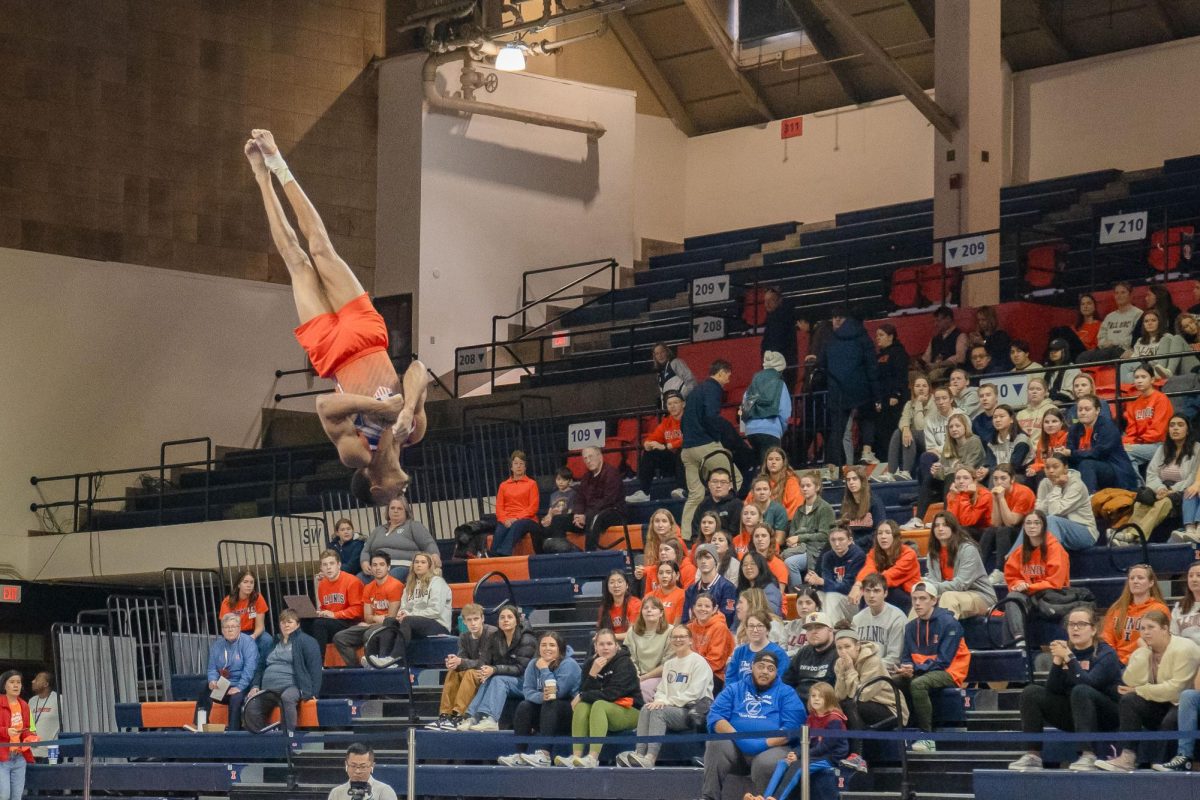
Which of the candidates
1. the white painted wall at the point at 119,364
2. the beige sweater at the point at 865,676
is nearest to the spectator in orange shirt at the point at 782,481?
the beige sweater at the point at 865,676

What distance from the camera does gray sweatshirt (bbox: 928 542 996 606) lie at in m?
10.3

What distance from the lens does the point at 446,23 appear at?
19.9m

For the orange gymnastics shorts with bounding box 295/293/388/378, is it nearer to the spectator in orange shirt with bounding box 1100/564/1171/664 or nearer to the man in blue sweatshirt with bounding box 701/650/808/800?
the man in blue sweatshirt with bounding box 701/650/808/800

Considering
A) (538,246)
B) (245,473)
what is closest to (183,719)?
(245,473)

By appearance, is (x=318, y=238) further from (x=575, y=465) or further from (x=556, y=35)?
(x=556, y=35)

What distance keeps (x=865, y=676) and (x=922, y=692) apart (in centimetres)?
31

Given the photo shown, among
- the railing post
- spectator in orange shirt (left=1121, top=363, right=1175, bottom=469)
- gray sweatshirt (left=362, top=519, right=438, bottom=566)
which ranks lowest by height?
the railing post

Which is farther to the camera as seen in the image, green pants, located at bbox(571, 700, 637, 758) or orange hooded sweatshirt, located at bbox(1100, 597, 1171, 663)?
green pants, located at bbox(571, 700, 637, 758)

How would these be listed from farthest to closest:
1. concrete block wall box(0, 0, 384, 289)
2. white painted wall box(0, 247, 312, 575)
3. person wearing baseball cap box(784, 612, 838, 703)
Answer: concrete block wall box(0, 0, 384, 289)
white painted wall box(0, 247, 312, 575)
person wearing baseball cap box(784, 612, 838, 703)

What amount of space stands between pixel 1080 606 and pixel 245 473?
11.0 meters

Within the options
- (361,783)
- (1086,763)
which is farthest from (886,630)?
(361,783)

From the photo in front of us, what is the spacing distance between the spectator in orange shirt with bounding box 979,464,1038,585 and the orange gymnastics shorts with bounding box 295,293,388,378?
4322 mm

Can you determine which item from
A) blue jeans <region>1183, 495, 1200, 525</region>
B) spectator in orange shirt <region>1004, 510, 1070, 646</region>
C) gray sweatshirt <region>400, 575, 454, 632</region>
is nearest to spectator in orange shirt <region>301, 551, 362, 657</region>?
gray sweatshirt <region>400, 575, 454, 632</region>

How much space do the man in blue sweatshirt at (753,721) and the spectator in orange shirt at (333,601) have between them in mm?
4238
